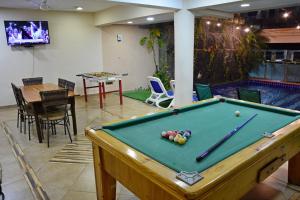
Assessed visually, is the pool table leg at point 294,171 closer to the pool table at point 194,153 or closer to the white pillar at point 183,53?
the pool table at point 194,153

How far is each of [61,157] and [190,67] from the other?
3.02m

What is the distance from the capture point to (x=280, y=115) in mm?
2547

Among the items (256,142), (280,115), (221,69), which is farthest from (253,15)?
(256,142)

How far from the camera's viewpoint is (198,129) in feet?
7.06

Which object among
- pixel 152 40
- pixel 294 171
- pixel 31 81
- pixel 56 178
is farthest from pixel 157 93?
pixel 294 171

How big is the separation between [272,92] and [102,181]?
789cm

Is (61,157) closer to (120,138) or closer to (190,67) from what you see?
(120,138)

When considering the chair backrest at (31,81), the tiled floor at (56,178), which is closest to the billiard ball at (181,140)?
the tiled floor at (56,178)

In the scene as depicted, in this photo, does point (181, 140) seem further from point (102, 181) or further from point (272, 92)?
point (272, 92)

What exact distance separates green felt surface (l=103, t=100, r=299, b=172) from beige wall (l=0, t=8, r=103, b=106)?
17.9 ft

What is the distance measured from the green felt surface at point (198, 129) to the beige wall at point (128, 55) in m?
5.54

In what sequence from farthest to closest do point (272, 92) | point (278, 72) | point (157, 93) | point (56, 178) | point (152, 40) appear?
point (278, 72) → point (152, 40) → point (272, 92) → point (157, 93) → point (56, 178)

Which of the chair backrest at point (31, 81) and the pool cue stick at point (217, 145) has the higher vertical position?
the chair backrest at point (31, 81)

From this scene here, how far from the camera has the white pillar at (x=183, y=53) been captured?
4625mm
